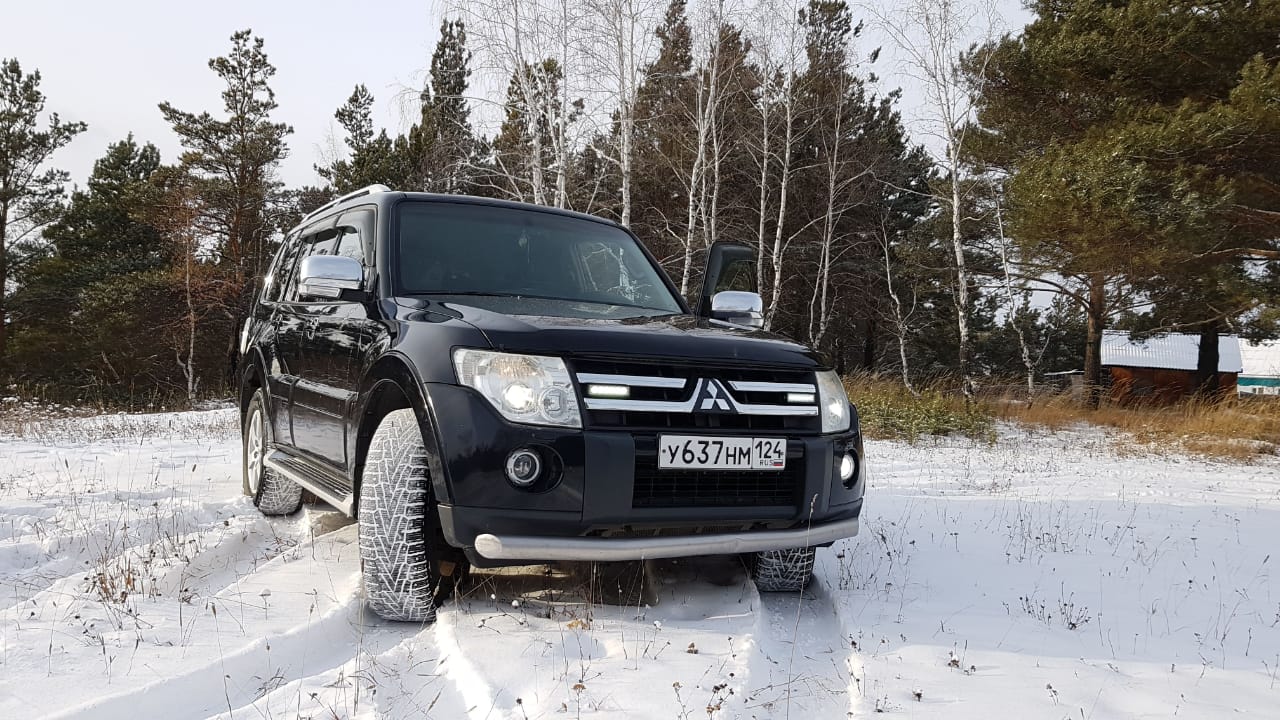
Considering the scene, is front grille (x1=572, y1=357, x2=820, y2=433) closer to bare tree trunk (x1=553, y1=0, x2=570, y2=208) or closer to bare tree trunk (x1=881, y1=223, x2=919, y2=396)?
bare tree trunk (x1=553, y1=0, x2=570, y2=208)

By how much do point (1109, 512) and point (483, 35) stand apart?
14.4m

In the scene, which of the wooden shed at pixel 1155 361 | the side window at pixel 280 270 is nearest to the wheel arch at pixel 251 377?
the side window at pixel 280 270

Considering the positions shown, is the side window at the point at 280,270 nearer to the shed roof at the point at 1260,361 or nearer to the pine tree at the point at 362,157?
the pine tree at the point at 362,157

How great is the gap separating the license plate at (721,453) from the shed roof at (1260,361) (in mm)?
53382

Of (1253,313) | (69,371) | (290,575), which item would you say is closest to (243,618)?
(290,575)

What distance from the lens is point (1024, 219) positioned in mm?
15680

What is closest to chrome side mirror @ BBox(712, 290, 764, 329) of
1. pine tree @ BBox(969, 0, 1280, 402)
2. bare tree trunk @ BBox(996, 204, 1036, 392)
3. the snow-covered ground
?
the snow-covered ground

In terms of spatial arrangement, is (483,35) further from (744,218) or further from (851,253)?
(851,253)

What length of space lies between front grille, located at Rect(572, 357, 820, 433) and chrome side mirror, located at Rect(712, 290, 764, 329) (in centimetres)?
114

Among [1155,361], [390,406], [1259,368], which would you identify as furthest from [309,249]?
[1259,368]

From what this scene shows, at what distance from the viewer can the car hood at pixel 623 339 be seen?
2.83 meters

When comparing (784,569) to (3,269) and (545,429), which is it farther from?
(3,269)

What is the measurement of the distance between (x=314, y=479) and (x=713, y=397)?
2.12 metres

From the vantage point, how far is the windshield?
3740 mm
